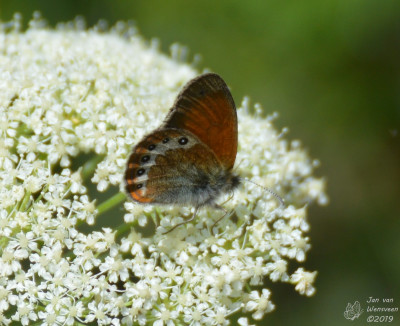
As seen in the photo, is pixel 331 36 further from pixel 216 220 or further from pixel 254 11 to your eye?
pixel 216 220

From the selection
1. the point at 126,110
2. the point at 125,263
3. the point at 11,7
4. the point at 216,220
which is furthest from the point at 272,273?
the point at 11,7

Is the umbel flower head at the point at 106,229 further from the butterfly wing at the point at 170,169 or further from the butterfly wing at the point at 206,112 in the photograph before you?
the butterfly wing at the point at 206,112

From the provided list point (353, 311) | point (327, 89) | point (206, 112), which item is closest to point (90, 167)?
point (206, 112)

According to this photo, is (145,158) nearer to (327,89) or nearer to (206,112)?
(206,112)

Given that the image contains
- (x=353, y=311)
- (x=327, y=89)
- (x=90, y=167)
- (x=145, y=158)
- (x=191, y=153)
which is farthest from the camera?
(x=327, y=89)

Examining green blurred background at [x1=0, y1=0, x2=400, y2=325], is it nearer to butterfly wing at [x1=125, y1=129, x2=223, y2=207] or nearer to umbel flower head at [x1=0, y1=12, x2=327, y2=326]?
umbel flower head at [x1=0, y1=12, x2=327, y2=326]
